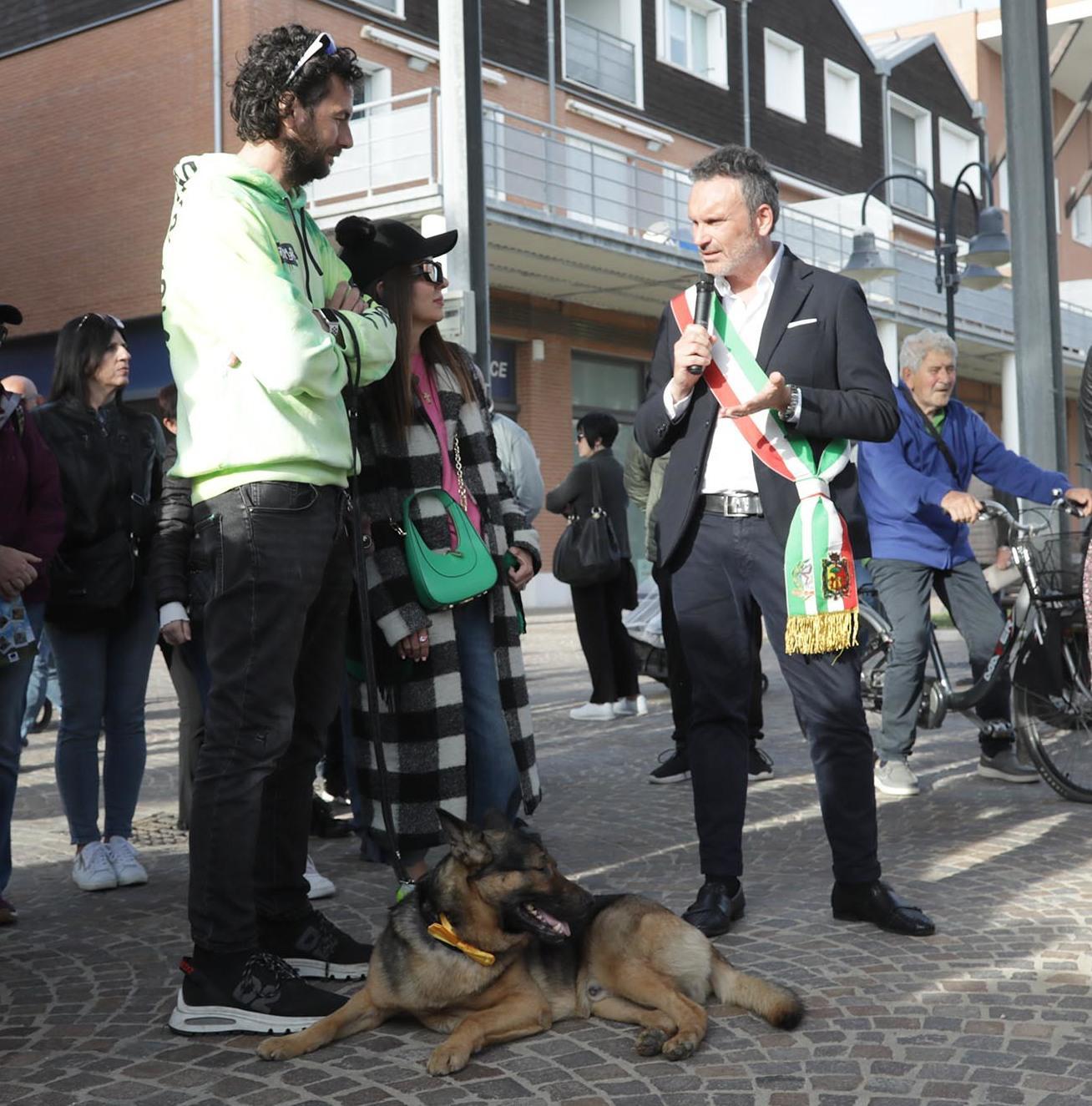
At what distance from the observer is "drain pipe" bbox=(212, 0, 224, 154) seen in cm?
2209

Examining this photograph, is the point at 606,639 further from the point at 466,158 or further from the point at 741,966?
the point at 741,966

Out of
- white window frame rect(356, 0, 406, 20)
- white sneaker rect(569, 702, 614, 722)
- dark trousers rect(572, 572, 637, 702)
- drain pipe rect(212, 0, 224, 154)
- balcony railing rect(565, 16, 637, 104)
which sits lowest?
white sneaker rect(569, 702, 614, 722)

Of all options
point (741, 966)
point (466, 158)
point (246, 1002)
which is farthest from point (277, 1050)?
point (466, 158)

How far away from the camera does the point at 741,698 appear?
4.58 metres

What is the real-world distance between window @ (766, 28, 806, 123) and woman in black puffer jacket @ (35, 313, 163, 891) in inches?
1154

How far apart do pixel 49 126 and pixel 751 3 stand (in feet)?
48.6

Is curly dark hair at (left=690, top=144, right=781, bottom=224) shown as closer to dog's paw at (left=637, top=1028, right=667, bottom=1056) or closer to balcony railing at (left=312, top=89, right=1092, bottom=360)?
dog's paw at (left=637, top=1028, right=667, bottom=1056)

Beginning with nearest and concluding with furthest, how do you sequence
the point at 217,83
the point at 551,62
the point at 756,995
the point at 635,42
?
1. the point at 756,995
2. the point at 217,83
3. the point at 551,62
4. the point at 635,42

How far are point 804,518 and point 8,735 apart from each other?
258 cm

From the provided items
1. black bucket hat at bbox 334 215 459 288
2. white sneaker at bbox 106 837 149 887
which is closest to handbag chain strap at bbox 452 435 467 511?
black bucket hat at bbox 334 215 459 288

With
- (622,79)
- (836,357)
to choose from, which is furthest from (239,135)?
(622,79)

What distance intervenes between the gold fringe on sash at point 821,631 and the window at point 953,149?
37.0 metres

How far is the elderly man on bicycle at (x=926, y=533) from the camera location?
6824 millimetres

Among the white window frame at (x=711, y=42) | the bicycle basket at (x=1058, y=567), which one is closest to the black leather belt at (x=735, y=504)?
the bicycle basket at (x=1058, y=567)
